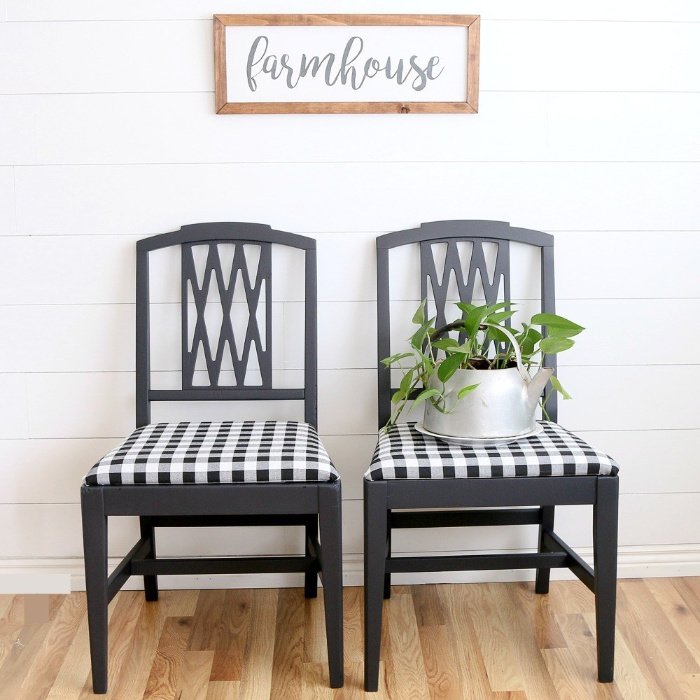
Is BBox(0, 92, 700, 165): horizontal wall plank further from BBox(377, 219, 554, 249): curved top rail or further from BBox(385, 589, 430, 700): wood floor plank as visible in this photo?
BBox(385, 589, 430, 700): wood floor plank

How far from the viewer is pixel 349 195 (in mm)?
1950

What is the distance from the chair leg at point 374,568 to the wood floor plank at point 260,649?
215 millimetres

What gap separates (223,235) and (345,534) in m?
0.81

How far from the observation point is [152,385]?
1996 mm

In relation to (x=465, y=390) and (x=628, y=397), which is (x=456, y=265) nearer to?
(x=465, y=390)

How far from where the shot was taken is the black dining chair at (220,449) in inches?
62.0

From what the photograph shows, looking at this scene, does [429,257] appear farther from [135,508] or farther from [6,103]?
[6,103]

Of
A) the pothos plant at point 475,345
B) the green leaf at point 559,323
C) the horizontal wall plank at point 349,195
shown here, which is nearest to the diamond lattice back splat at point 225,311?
the horizontal wall plank at point 349,195

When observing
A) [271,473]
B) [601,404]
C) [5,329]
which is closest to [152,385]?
[5,329]

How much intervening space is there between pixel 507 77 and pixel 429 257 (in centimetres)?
46

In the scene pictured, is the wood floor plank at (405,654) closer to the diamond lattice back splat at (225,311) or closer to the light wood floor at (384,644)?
the light wood floor at (384,644)

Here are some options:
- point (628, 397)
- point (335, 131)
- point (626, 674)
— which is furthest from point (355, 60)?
point (626, 674)

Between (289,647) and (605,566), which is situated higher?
(605,566)

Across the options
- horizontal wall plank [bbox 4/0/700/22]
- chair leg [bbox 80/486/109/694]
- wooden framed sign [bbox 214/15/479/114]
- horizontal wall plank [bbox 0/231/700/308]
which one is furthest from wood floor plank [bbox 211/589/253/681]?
horizontal wall plank [bbox 4/0/700/22]
